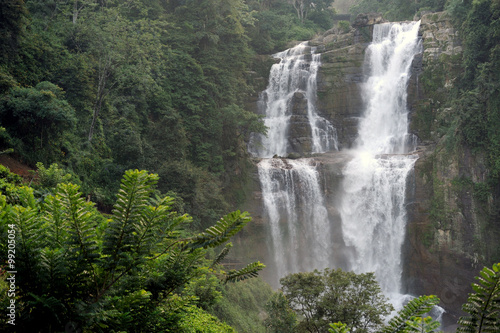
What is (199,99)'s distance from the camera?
2800cm

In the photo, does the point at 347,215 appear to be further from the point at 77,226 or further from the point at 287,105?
the point at 77,226

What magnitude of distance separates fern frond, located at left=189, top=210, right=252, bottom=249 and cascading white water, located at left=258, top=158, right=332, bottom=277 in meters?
23.5

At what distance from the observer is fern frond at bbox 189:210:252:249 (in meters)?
3.36

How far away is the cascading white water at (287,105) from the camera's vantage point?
3266 cm

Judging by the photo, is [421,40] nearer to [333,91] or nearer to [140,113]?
[333,91]

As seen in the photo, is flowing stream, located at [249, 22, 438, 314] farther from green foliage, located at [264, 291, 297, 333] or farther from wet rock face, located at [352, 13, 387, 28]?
wet rock face, located at [352, 13, 387, 28]

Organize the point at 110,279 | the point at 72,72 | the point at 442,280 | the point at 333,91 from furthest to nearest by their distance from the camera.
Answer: the point at 333,91
the point at 442,280
the point at 72,72
the point at 110,279

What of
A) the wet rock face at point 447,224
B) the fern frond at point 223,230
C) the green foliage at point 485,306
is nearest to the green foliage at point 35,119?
the fern frond at point 223,230

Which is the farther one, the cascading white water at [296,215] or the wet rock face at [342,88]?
the wet rock face at [342,88]

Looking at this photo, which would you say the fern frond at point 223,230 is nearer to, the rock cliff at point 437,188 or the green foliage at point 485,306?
the green foliage at point 485,306

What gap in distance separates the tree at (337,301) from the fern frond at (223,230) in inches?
451

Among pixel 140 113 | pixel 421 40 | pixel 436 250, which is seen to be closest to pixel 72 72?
pixel 140 113

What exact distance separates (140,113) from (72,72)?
6033mm

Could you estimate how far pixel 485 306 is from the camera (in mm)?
2914
